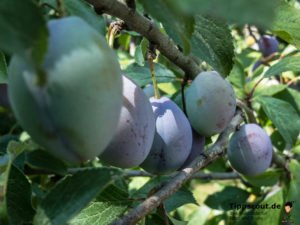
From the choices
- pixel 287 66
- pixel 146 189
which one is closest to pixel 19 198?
pixel 146 189

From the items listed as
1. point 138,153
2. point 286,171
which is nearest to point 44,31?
point 138,153

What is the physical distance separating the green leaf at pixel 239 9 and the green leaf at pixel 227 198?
122cm

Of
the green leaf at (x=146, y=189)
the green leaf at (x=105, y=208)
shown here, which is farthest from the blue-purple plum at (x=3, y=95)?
the green leaf at (x=105, y=208)

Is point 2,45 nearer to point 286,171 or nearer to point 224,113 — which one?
point 224,113

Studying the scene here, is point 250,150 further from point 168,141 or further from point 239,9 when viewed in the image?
point 239,9

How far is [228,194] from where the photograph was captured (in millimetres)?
1502

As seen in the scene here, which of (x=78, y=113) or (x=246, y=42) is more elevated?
(x=78, y=113)

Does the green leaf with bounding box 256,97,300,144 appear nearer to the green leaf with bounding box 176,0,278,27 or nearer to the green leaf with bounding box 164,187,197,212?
the green leaf with bounding box 164,187,197,212

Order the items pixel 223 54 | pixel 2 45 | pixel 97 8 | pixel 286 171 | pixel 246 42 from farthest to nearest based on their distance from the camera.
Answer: pixel 246 42 < pixel 286 171 < pixel 223 54 < pixel 97 8 < pixel 2 45

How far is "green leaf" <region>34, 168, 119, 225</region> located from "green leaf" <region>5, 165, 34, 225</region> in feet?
0.37

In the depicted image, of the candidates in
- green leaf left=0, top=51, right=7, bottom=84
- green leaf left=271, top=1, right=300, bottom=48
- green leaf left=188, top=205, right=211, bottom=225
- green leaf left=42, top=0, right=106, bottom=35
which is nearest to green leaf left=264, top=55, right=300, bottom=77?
green leaf left=271, top=1, right=300, bottom=48

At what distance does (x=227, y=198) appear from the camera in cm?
149

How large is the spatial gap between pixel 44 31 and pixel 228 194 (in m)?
1.21

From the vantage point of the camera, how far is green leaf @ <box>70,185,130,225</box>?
0.78 metres
